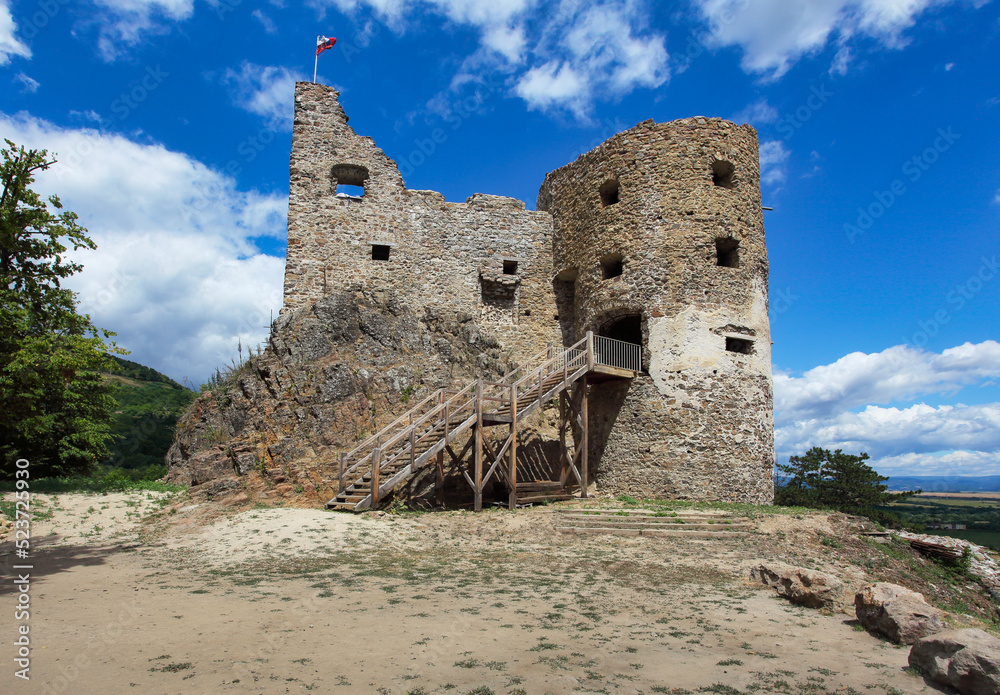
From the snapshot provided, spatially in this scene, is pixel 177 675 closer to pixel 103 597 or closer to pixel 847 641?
pixel 103 597

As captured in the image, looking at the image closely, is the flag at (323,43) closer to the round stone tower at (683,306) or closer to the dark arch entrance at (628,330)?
the round stone tower at (683,306)

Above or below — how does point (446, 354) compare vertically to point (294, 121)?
below

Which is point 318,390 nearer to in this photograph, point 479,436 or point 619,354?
point 479,436

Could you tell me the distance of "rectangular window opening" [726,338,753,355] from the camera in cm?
1633

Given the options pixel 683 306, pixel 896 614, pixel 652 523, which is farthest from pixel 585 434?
pixel 896 614

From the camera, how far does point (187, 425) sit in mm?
17469

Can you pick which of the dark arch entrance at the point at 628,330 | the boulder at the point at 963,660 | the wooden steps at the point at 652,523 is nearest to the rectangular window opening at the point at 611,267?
the dark arch entrance at the point at 628,330

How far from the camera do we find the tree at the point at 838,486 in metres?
27.7

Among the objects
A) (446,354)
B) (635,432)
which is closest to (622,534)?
(635,432)

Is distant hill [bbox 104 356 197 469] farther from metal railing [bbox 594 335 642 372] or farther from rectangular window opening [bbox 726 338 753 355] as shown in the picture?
rectangular window opening [bbox 726 338 753 355]

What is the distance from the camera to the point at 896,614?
573 centimetres

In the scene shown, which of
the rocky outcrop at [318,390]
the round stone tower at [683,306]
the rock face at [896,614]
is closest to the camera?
the rock face at [896,614]

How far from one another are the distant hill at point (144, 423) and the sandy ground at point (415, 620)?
14987 millimetres

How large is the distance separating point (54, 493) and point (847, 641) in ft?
50.4
